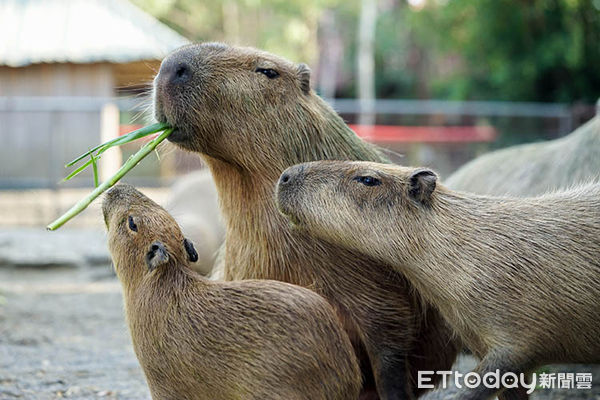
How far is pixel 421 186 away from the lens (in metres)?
3.05

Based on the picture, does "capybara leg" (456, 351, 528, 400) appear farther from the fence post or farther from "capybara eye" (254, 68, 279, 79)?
the fence post

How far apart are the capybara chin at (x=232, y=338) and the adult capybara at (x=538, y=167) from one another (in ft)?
7.65

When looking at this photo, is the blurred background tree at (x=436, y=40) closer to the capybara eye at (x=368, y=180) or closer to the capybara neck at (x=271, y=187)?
the capybara neck at (x=271, y=187)

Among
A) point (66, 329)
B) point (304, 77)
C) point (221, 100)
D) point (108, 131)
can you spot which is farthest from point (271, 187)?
point (108, 131)

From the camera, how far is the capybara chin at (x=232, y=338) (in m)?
2.84

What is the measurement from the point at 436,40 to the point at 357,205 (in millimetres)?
19915

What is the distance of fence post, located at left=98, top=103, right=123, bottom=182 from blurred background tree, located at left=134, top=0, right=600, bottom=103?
275 inches

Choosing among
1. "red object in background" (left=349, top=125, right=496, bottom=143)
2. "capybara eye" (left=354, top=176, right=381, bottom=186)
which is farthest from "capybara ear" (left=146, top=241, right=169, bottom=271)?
"red object in background" (left=349, top=125, right=496, bottom=143)

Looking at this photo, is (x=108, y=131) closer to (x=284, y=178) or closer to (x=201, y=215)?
(x=201, y=215)

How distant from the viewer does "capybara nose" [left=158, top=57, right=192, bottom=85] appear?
324 cm

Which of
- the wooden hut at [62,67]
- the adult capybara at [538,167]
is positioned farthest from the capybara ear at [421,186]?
the wooden hut at [62,67]

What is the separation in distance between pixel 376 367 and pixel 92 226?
1043 centimetres

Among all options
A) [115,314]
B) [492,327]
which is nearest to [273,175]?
[492,327]

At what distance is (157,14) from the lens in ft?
103
